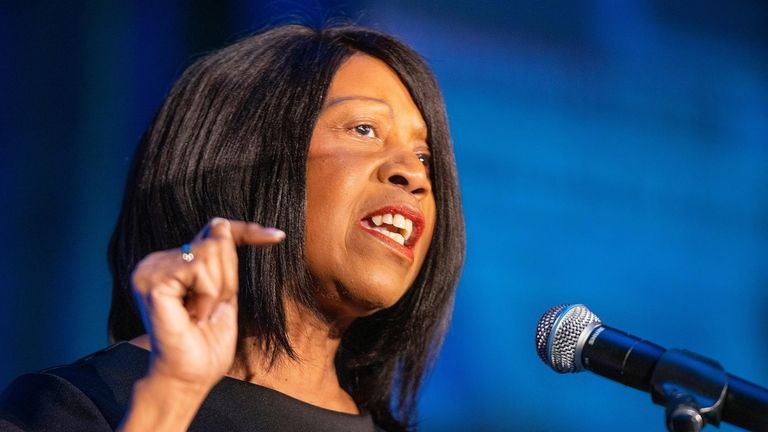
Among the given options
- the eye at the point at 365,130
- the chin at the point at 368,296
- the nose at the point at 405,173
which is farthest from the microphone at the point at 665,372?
the eye at the point at 365,130

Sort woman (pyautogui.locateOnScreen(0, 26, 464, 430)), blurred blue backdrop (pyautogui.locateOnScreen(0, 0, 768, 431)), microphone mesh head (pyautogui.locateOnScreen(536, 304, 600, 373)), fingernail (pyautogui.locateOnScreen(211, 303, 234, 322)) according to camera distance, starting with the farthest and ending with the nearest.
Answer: blurred blue backdrop (pyautogui.locateOnScreen(0, 0, 768, 431)), woman (pyautogui.locateOnScreen(0, 26, 464, 430)), microphone mesh head (pyautogui.locateOnScreen(536, 304, 600, 373)), fingernail (pyautogui.locateOnScreen(211, 303, 234, 322))

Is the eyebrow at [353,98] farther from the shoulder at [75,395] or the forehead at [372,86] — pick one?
the shoulder at [75,395]

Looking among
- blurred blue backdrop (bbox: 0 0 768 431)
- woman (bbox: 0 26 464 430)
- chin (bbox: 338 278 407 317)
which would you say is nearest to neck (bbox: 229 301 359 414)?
woman (bbox: 0 26 464 430)

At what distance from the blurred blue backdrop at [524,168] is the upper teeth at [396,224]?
1034mm

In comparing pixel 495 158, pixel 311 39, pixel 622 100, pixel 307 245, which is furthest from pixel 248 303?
pixel 622 100

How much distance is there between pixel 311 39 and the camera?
7.93ft

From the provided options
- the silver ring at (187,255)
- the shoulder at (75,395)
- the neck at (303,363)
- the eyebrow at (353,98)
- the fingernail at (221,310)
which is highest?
the eyebrow at (353,98)

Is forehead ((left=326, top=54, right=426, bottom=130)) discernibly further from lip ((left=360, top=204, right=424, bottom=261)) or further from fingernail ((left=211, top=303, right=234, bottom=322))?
fingernail ((left=211, top=303, right=234, bottom=322))

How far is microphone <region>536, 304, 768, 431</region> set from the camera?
1369 millimetres

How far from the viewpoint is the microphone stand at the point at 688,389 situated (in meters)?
1.35

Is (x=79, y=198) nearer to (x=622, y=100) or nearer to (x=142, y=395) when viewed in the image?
(x=142, y=395)

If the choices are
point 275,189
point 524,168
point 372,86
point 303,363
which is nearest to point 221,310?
point 275,189

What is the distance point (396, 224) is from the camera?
214 cm

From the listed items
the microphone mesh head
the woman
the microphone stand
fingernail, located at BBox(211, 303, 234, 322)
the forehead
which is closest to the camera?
the microphone stand
